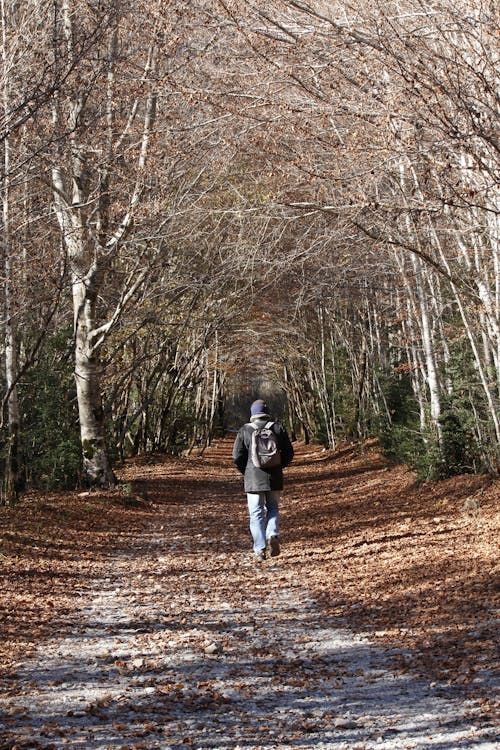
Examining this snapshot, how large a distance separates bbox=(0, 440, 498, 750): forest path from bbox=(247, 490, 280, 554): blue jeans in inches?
13.0

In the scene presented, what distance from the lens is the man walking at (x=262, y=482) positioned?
33.8 feet

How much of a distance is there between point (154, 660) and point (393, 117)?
5124 millimetres

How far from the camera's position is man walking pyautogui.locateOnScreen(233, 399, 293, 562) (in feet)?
33.8

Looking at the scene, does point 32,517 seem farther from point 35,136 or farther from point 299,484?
point 299,484

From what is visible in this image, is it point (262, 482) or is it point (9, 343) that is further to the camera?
point (9, 343)

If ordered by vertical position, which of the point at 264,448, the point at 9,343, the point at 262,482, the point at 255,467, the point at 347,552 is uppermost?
the point at 9,343

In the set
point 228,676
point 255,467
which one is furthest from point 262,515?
point 228,676

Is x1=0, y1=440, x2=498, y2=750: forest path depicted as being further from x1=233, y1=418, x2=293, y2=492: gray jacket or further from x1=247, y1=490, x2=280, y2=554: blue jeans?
x1=233, y1=418, x2=293, y2=492: gray jacket

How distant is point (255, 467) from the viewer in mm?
10336

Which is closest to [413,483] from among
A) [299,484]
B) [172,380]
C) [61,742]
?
[299,484]

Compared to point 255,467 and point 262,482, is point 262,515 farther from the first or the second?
point 255,467

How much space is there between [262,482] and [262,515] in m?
0.39

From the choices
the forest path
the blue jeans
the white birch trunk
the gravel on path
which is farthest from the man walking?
the white birch trunk

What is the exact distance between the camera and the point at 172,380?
33562 mm
